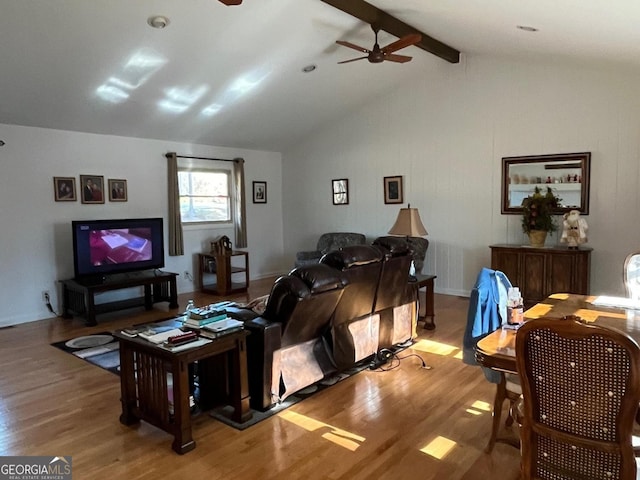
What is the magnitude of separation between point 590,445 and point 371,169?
637 centimetres

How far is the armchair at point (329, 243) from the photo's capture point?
7.56m

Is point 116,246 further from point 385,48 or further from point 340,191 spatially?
point 385,48

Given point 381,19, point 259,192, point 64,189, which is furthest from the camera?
point 259,192

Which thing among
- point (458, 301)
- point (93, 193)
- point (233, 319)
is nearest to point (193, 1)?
point (233, 319)

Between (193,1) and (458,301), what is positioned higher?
(193,1)

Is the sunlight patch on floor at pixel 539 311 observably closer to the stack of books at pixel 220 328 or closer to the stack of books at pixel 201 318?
the stack of books at pixel 220 328

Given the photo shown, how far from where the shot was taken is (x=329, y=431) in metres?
2.94

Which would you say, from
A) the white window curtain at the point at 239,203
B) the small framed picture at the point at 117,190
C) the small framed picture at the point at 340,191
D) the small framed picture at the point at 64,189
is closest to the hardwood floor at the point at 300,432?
the small framed picture at the point at 64,189

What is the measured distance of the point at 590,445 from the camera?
165 centimetres

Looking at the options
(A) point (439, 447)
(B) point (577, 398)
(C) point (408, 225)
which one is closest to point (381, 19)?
(C) point (408, 225)

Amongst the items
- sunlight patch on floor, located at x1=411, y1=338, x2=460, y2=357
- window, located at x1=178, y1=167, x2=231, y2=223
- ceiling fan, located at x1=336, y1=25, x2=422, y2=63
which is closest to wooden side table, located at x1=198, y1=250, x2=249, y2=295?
window, located at x1=178, y1=167, x2=231, y2=223

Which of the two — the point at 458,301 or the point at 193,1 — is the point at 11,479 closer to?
the point at 193,1

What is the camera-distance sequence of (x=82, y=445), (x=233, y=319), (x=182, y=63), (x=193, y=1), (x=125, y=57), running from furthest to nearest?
(x=182, y=63) < (x=125, y=57) < (x=193, y=1) < (x=233, y=319) < (x=82, y=445)

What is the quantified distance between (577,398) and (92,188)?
6.09m
